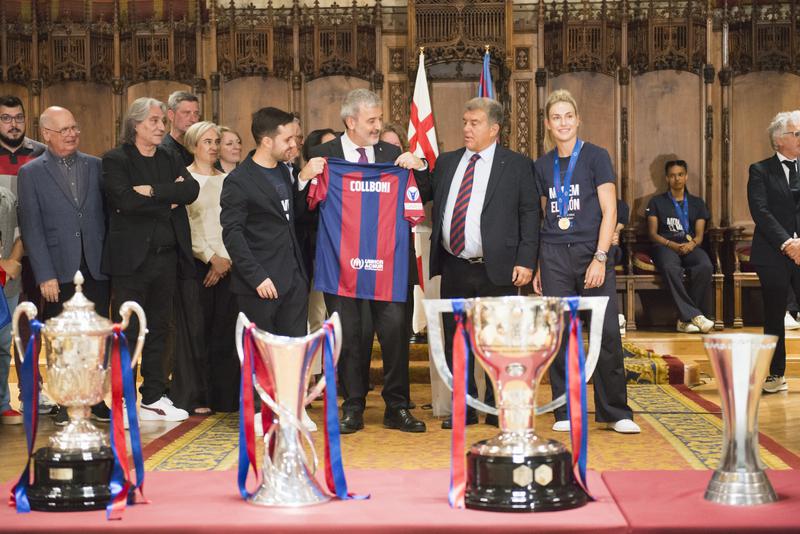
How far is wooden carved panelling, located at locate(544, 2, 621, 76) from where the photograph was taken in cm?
930

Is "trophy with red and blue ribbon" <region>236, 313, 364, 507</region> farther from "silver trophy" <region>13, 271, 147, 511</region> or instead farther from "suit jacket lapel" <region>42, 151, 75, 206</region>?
"suit jacket lapel" <region>42, 151, 75, 206</region>

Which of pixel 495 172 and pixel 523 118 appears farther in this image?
pixel 523 118

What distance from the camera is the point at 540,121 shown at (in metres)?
9.35

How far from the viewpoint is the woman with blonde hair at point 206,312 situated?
18.6 ft

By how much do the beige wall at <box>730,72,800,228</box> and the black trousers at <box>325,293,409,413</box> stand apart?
17.1ft

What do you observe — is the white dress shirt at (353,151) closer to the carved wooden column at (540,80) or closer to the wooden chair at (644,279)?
the wooden chair at (644,279)

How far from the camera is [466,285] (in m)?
4.97

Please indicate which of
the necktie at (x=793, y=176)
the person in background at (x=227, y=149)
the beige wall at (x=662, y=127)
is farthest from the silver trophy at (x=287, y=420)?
the beige wall at (x=662, y=127)

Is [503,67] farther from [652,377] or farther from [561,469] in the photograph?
[561,469]

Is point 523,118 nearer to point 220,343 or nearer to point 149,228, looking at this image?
point 220,343

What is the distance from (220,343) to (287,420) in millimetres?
3026

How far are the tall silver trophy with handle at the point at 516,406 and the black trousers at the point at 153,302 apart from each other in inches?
110

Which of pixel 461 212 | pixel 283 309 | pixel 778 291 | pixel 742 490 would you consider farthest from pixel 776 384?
pixel 742 490

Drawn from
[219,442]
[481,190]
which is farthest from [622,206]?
[219,442]
